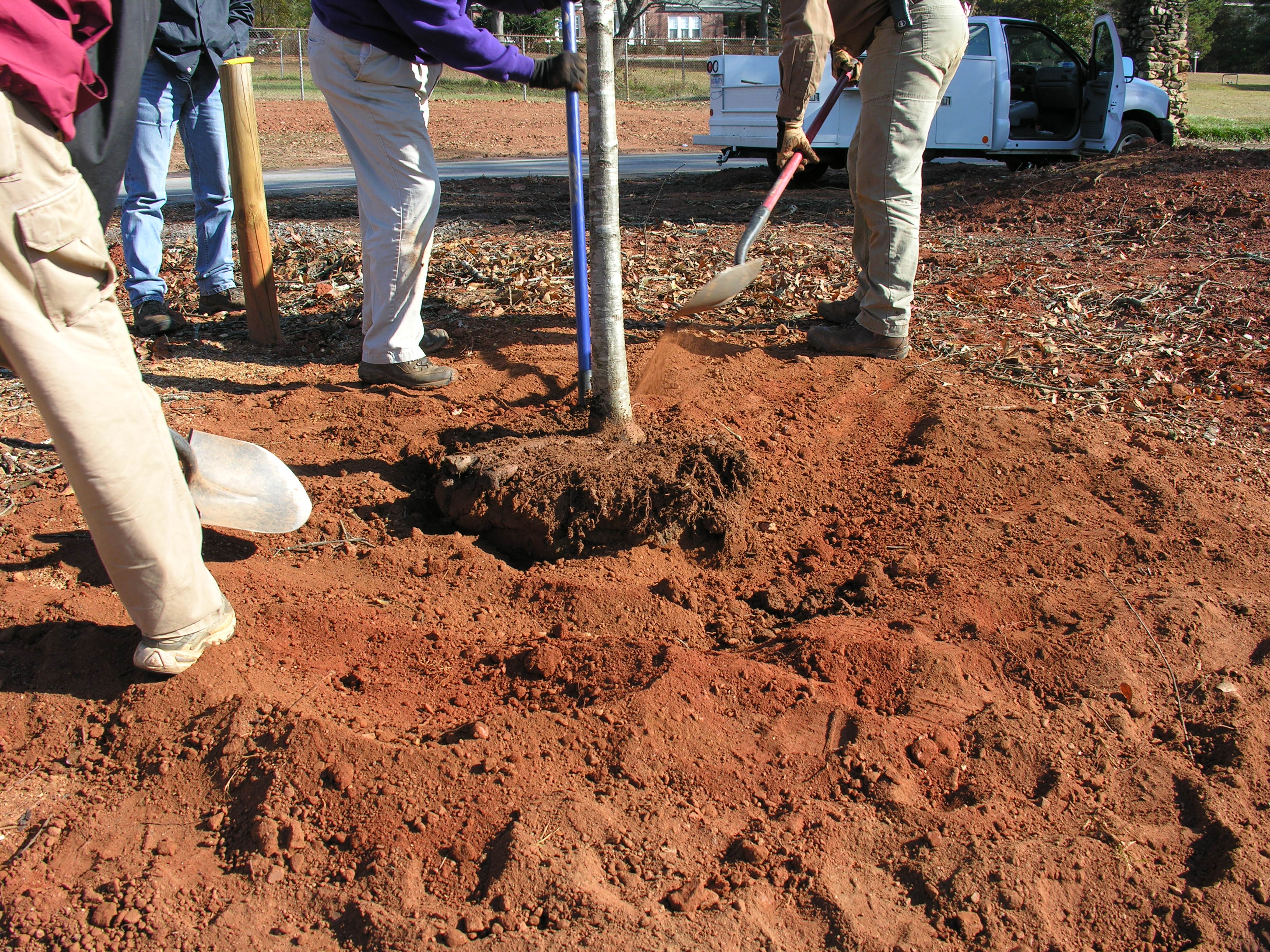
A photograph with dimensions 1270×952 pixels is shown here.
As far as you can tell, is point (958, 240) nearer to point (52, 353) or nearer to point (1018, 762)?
point (1018, 762)

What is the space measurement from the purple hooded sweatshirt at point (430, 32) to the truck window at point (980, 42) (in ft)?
28.0

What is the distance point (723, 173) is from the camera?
476 inches

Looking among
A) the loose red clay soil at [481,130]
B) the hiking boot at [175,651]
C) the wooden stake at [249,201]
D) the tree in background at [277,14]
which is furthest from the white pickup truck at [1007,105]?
the tree in background at [277,14]

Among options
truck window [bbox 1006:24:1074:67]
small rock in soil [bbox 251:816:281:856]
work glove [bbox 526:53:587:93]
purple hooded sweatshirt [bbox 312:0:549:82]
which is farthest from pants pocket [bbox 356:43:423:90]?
truck window [bbox 1006:24:1074:67]

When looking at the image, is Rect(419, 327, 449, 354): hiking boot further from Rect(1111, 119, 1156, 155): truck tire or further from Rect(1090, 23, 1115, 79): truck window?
Rect(1111, 119, 1156, 155): truck tire

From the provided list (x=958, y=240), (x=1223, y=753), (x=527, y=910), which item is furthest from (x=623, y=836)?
(x=958, y=240)

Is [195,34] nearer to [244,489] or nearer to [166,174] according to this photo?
[166,174]

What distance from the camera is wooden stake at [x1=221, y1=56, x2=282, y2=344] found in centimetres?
421

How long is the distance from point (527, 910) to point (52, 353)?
1.43 m

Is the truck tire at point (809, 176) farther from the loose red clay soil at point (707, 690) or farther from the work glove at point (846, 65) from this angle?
the loose red clay soil at point (707, 690)

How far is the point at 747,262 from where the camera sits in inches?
172

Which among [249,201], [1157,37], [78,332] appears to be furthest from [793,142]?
[1157,37]

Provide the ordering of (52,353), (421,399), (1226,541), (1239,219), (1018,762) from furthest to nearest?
(1239,219)
(421,399)
(1226,541)
(1018,762)
(52,353)

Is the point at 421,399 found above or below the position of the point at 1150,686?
above
